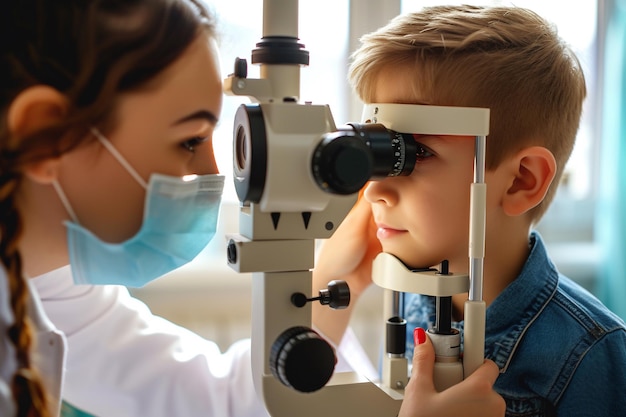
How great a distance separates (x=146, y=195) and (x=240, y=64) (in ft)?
0.67

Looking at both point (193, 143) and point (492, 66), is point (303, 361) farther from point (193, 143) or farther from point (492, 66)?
point (492, 66)

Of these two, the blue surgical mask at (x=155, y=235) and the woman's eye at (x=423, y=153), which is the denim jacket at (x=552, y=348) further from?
the blue surgical mask at (x=155, y=235)

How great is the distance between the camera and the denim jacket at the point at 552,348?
0.94 metres

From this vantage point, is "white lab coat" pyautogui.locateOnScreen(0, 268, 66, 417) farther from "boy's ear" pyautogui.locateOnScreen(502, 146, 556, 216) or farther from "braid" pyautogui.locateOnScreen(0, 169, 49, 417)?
"boy's ear" pyautogui.locateOnScreen(502, 146, 556, 216)

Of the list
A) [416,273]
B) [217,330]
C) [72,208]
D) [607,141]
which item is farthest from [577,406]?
[607,141]

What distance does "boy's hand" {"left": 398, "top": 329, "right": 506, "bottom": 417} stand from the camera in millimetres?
827

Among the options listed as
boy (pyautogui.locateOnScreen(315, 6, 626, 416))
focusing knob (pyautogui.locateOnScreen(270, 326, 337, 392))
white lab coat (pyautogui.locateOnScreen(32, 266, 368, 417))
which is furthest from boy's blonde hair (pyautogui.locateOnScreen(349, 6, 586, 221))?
white lab coat (pyautogui.locateOnScreen(32, 266, 368, 417))

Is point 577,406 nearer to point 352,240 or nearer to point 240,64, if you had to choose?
point 352,240

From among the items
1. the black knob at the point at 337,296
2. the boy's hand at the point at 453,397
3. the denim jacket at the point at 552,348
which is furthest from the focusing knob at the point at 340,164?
the denim jacket at the point at 552,348

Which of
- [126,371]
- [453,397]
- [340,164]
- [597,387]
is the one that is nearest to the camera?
[340,164]

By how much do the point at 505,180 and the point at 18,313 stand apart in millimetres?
710

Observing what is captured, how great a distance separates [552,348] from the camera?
0.97 meters

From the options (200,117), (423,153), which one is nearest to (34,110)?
(200,117)

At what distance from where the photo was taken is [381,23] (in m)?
1.76
